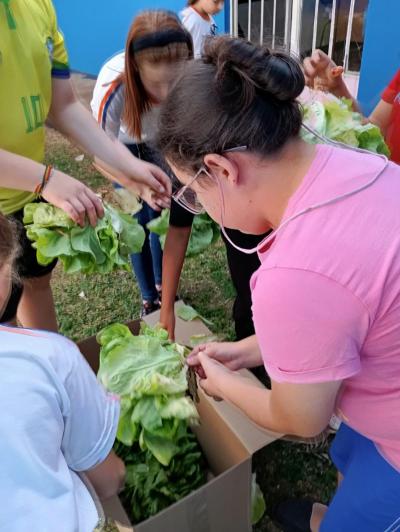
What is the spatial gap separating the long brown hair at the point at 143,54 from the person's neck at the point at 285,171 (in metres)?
1.35

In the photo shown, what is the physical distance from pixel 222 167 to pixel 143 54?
58.9 inches

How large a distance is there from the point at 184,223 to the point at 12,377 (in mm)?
1422

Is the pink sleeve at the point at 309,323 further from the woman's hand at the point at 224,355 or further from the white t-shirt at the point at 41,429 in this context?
the woman's hand at the point at 224,355

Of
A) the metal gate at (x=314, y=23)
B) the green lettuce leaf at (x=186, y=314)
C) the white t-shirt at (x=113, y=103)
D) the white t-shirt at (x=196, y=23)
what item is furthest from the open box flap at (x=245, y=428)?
the metal gate at (x=314, y=23)

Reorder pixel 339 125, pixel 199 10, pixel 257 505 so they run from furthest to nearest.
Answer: pixel 199 10, pixel 339 125, pixel 257 505

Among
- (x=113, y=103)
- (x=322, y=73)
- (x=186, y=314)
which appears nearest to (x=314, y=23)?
(x=322, y=73)

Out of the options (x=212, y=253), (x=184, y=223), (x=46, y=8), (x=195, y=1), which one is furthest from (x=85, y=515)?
(x=195, y=1)

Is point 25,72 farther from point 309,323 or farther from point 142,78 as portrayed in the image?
point 309,323

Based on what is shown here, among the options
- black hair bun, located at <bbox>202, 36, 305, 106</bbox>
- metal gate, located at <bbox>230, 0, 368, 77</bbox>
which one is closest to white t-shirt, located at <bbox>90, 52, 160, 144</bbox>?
black hair bun, located at <bbox>202, 36, 305, 106</bbox>

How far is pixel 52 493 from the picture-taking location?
910 millimetres

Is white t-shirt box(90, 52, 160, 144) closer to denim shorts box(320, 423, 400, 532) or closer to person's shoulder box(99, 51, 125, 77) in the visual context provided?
person's shoulder box(99, 51, 125, 77)

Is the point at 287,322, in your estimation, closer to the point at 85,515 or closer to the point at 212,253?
the point at 85,515

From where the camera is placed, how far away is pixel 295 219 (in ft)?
3.42

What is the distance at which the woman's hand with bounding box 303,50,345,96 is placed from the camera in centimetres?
235
